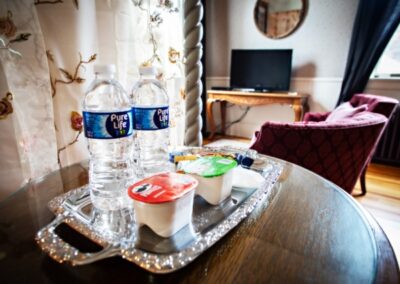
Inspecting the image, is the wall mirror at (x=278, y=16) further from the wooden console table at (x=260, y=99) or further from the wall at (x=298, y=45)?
the wooden console table at (x=260, y=99)

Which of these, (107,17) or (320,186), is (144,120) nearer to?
(320,186)

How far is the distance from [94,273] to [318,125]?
38.4 inches

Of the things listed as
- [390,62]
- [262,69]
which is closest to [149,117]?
[262,69]

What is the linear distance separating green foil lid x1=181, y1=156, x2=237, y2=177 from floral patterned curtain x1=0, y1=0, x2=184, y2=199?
0.60 m

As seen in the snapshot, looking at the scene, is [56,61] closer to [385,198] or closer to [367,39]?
[385,198]

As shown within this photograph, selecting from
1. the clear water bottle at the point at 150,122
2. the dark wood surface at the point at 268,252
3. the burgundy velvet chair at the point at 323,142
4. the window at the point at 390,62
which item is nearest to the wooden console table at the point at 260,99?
the window at the point at 390,62

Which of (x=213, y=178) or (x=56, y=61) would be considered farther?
(x=56, y=61)

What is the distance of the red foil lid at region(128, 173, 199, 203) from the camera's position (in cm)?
39

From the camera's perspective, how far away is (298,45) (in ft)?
8.86

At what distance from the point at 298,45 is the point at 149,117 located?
2657 mm

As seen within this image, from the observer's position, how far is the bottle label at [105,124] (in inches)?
18.1

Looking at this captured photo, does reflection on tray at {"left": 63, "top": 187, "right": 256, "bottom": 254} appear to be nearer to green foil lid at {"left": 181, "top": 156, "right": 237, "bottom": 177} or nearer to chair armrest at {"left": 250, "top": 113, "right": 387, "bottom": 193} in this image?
green foil lid at {"left": 181, "top": 156, "right": 237, "bottom": 177}

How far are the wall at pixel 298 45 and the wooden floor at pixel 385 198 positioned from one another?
856 mm

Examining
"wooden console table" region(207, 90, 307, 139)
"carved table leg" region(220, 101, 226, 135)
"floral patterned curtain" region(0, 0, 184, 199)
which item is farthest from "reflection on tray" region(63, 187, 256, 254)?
"carved table leg" region(220, 101, 226, 135)
